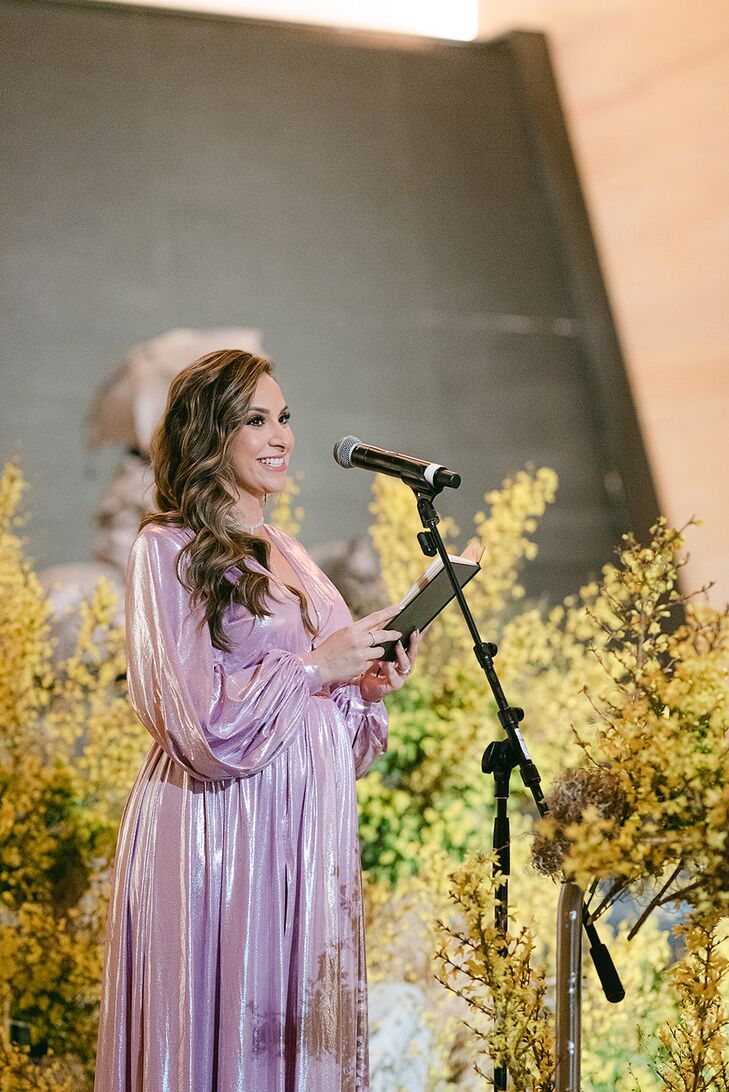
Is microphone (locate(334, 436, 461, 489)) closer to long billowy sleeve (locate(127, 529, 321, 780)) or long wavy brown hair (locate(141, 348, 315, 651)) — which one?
long wavy brown hair (locate(141, 348, 315, 651))

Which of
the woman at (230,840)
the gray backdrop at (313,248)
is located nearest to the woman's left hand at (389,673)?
the woman at (230,840)

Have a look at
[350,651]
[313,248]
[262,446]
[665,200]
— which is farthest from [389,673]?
[665,200]

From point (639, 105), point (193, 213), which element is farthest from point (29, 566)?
point (639, 105)

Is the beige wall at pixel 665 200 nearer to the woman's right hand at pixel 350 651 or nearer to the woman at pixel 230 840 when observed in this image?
the woman's right hand at pixel 350 651

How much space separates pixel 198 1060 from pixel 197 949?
0.20 m

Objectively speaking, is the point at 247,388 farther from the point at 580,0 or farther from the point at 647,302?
the point at 580,0

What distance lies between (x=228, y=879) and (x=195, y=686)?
1.22ft

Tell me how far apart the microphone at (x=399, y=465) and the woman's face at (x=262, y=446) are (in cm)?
23

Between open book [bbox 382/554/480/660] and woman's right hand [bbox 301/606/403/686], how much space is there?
0.08 ft

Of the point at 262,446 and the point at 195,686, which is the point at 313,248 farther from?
the point at 195,686

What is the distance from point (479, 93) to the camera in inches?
173

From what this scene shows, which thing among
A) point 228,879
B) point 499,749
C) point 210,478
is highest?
point 210,478

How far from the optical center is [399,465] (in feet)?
7.46

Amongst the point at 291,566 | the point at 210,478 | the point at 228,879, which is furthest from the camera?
the point at 291,566
